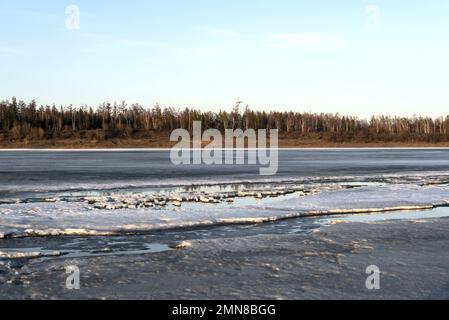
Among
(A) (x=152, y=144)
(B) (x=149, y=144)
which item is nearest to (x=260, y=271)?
(A) (x=152, y=144)

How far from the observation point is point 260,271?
264 inches

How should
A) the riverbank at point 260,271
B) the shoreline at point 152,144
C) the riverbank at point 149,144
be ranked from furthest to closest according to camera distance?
the riverbank at point 149,144 → the shoreline at point 152,144 → the riverbank at point 260,271

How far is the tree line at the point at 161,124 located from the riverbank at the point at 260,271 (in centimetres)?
7773

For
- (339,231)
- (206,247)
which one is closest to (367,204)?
(339,231)

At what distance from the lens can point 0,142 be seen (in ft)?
257

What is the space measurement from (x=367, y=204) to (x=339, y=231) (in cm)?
407

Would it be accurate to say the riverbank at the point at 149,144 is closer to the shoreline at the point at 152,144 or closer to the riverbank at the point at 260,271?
the shoreline at the point at 152,144

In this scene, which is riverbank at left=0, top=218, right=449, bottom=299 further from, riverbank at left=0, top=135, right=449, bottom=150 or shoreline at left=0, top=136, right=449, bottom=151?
riverbank at left=0, top=135, right=449, bottom=150

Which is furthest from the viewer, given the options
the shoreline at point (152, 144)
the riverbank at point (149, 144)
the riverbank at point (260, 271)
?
the riverbank at point (149, 144)

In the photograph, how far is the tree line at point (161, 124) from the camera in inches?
3497

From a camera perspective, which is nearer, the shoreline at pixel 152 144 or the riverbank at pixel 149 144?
the shoreline at pixel 152 144

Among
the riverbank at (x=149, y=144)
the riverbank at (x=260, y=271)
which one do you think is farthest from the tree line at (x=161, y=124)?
the riverbank at (x=260, y=271)

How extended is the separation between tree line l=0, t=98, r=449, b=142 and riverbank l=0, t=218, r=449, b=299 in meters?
77.7
